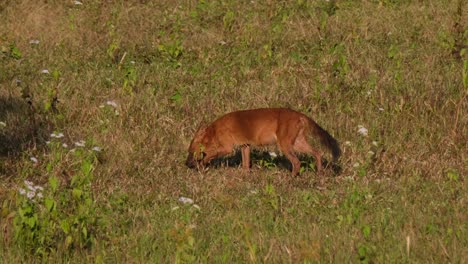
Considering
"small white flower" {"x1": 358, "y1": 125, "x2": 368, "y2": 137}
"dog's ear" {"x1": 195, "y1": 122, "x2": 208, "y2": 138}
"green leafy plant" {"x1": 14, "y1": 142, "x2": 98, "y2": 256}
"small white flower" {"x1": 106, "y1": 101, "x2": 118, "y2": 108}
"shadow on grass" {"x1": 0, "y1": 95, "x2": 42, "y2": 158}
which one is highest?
"green leafy plant" {"x1": 14, "y1": 142, "x2": 98, "y2": 256}

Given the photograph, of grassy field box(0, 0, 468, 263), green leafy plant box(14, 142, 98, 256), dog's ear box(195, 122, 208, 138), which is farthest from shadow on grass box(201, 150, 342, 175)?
green leafy plant box(14, 142, 98, 256)

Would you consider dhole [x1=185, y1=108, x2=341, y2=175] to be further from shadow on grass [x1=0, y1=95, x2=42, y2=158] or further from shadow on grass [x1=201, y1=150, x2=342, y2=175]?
shadow on grass [x1=0, y1=95, x2=42, y2=158]

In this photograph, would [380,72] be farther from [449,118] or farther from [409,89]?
[449,118]

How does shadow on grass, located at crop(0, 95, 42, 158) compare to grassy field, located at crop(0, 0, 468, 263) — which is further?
shadow on grass, located at crop(0, 95, 42, 158)

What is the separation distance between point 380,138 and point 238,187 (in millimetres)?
1755

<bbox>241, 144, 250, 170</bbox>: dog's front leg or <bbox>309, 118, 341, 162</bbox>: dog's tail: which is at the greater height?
<bbox>309, 118, 341, 162</bbox>: dog's tail

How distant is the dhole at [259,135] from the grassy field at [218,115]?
18 centimetres

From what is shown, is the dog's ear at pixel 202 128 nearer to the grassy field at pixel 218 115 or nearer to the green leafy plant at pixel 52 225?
the grassy field at pixel 218 115

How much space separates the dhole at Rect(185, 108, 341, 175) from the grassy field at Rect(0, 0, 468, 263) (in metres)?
0.18

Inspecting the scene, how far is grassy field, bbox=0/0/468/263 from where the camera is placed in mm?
6738

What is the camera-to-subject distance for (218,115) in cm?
1039

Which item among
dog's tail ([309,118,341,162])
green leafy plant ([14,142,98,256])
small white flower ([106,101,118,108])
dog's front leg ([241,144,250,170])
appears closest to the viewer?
green leafy plant ([14,142,98,256])

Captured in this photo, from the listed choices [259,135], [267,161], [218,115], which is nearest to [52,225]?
[259,135]

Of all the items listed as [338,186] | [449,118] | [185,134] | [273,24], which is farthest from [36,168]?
[273,24]
